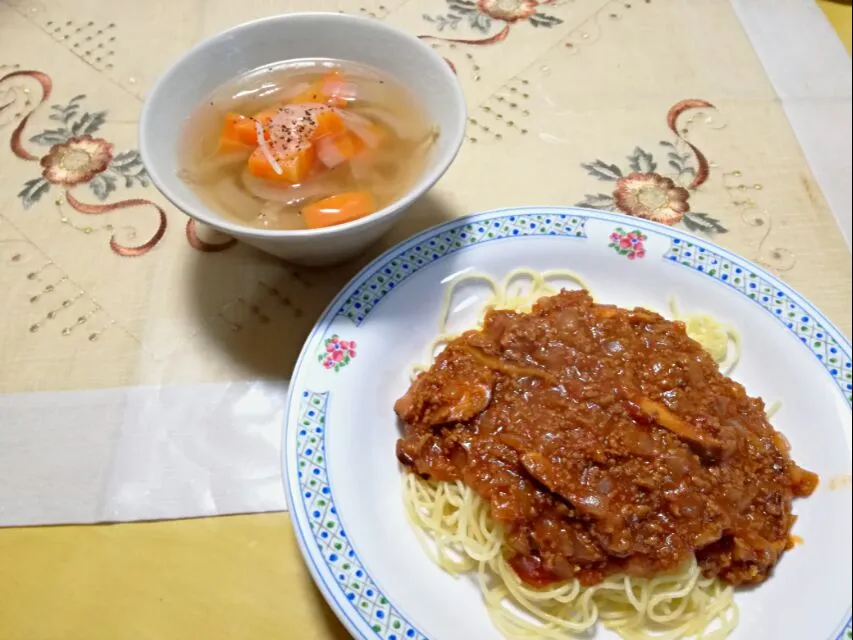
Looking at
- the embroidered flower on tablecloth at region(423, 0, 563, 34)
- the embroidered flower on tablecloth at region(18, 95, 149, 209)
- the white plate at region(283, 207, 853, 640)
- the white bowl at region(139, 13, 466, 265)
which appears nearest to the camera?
the white plate at region(283, 207, 853, 640)

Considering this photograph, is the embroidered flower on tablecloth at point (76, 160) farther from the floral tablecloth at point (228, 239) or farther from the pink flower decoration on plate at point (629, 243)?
the pink flower decoration on plate at point (629, 243)

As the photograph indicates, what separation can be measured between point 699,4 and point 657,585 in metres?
2.83

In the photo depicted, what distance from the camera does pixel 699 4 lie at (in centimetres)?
333

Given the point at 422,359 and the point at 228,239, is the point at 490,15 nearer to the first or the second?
the point at 228,239

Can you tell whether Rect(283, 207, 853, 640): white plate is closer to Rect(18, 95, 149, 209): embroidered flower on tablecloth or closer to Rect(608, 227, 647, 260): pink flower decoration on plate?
Rect(608, 227, 647, 260): pink flower decoration on plate

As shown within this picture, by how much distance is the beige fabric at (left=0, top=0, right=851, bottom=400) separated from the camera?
7.24 feet

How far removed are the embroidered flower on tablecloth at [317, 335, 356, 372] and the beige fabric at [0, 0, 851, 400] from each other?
0.28 m

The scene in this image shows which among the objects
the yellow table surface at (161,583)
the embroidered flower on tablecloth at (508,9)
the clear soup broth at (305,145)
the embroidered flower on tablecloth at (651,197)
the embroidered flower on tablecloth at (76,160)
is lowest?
the yellow table surface at (161,583)

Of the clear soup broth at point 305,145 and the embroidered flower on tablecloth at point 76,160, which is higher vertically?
the clear soup broth at point 305,145

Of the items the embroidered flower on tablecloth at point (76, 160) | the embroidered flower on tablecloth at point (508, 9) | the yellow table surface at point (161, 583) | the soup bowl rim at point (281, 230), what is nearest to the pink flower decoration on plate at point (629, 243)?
the soup bowl rim at point (281, 230)

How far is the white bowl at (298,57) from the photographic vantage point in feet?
6.07

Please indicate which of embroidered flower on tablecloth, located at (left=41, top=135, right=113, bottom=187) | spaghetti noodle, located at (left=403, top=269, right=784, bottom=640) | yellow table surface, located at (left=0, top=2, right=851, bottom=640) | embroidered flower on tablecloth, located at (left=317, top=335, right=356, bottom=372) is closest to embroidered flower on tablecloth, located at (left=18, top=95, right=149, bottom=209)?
embroidered flower on tablecloth, located at (left=41, top=135, right=113, bottom=187)

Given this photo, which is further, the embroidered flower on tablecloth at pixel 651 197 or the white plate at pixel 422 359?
the embroidered flower on tablecloth at pixel 651 197

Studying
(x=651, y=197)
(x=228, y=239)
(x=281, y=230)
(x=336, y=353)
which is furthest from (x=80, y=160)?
(x=651, y=197)
